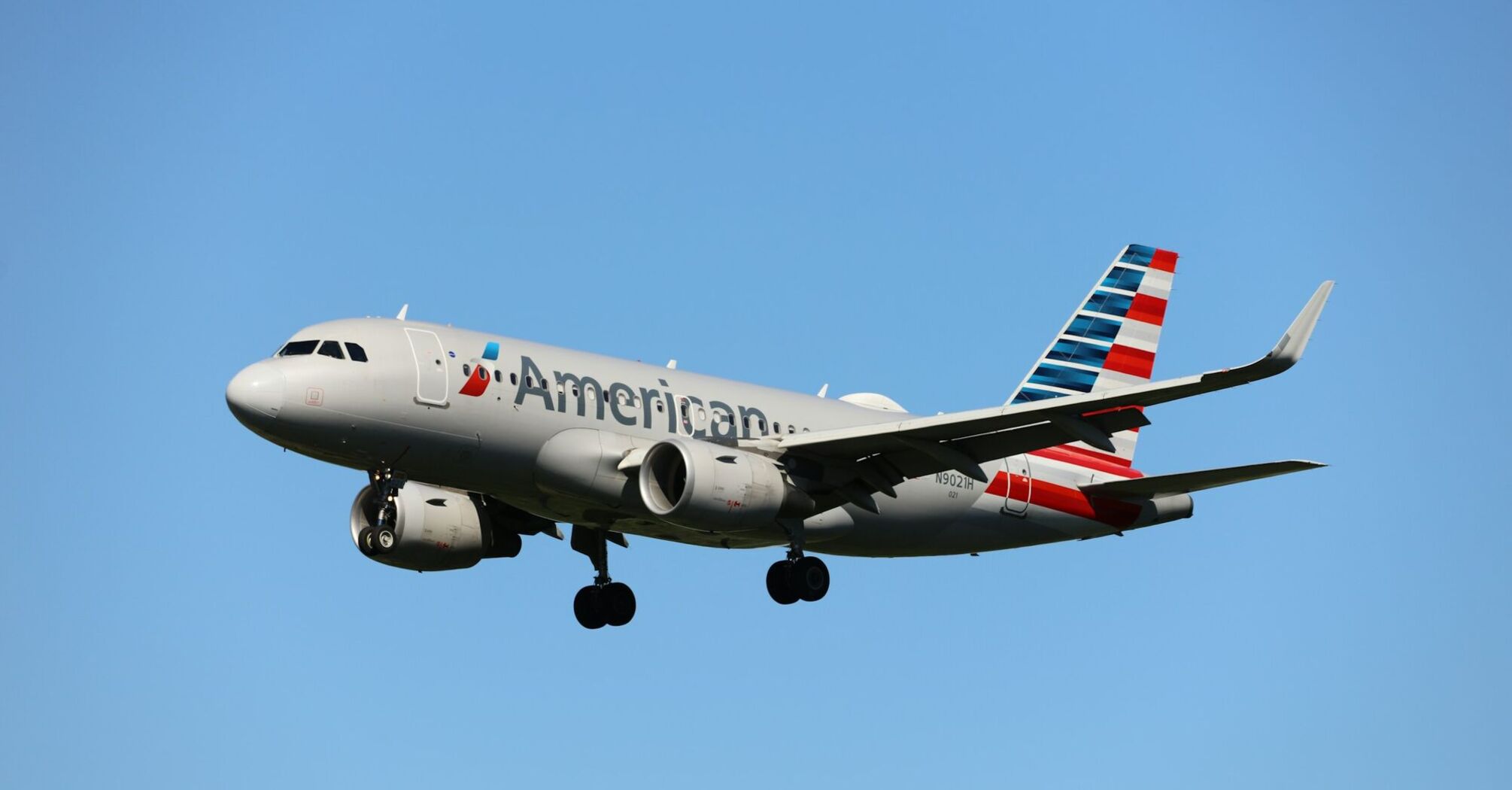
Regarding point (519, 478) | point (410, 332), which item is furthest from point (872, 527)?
point (410, 332)

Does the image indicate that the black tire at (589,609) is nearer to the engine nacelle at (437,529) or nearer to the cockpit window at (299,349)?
the engine nacelle at (437,529)

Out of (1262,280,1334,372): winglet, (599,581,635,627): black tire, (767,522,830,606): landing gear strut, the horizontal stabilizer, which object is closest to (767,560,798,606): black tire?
(767,522,830,606): landing gear strut

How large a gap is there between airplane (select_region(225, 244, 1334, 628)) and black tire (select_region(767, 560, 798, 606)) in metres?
0.05

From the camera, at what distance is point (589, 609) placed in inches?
1827

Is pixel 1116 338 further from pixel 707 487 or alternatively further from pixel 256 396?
pixel 256 396

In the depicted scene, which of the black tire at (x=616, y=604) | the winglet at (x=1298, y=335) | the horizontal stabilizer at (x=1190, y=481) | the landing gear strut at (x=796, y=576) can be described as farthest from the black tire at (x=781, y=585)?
the winglet at (x=1298, y=335)

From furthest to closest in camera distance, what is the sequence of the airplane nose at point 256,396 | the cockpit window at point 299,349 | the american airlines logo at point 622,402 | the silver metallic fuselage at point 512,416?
the american airlines logo at point 622,402
the cockpit window at point 299,349
the silver metallic fuselage at point 512,416
the airplane nose at point 256,396

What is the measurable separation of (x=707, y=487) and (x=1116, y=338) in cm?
1580

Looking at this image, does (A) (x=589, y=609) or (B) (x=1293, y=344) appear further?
(A) (x=589, y=609)

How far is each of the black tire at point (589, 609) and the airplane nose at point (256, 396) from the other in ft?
36.8

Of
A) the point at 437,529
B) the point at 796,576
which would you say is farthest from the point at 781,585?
the point at 437,529

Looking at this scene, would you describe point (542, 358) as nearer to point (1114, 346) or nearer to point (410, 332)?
point (410, 332)

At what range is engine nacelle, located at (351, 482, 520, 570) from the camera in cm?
4366

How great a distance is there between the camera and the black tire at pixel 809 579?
4272 cm
